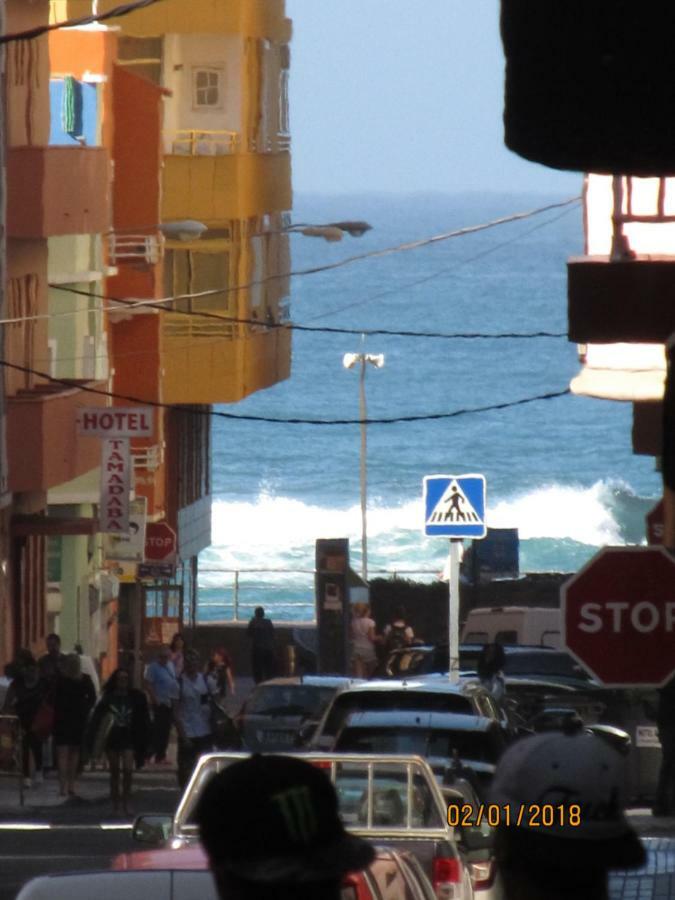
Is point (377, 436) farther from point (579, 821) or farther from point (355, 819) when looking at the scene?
point (579, 821)

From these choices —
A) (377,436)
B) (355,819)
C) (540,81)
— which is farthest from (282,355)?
(377,436)

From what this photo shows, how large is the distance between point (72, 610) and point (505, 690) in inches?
527

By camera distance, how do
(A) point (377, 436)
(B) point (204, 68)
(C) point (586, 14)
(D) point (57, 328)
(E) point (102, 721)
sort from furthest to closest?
→ (A) point (377, 436)
(B) point (204, 68)
(D) point (57, 328)
(E) point (102, 721)
(C) point (586, 14)

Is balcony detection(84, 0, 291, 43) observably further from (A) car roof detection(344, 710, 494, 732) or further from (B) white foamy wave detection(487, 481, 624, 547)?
(B) white foamy wave detection(487, 481, 624, 547)

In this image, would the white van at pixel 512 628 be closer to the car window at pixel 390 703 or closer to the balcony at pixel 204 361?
the balcony at pixel 204 361

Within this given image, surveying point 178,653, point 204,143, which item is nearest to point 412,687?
point 178,653

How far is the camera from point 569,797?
3.21m

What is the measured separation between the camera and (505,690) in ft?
82.7

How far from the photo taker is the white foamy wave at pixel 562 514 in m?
104

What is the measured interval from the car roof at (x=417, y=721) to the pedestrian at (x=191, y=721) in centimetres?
730

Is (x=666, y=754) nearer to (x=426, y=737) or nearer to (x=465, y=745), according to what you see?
(x=465, y=745)

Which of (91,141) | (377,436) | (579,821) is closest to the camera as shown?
(579,821)

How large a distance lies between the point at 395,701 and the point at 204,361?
25184 mm

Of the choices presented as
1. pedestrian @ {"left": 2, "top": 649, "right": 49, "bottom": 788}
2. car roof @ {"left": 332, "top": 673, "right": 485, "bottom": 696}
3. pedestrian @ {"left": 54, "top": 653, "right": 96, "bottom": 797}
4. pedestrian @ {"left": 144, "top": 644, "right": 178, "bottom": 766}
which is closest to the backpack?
pedestrian @ {"left": 144, "top": 644, "right": 178, "bottom": 766}
